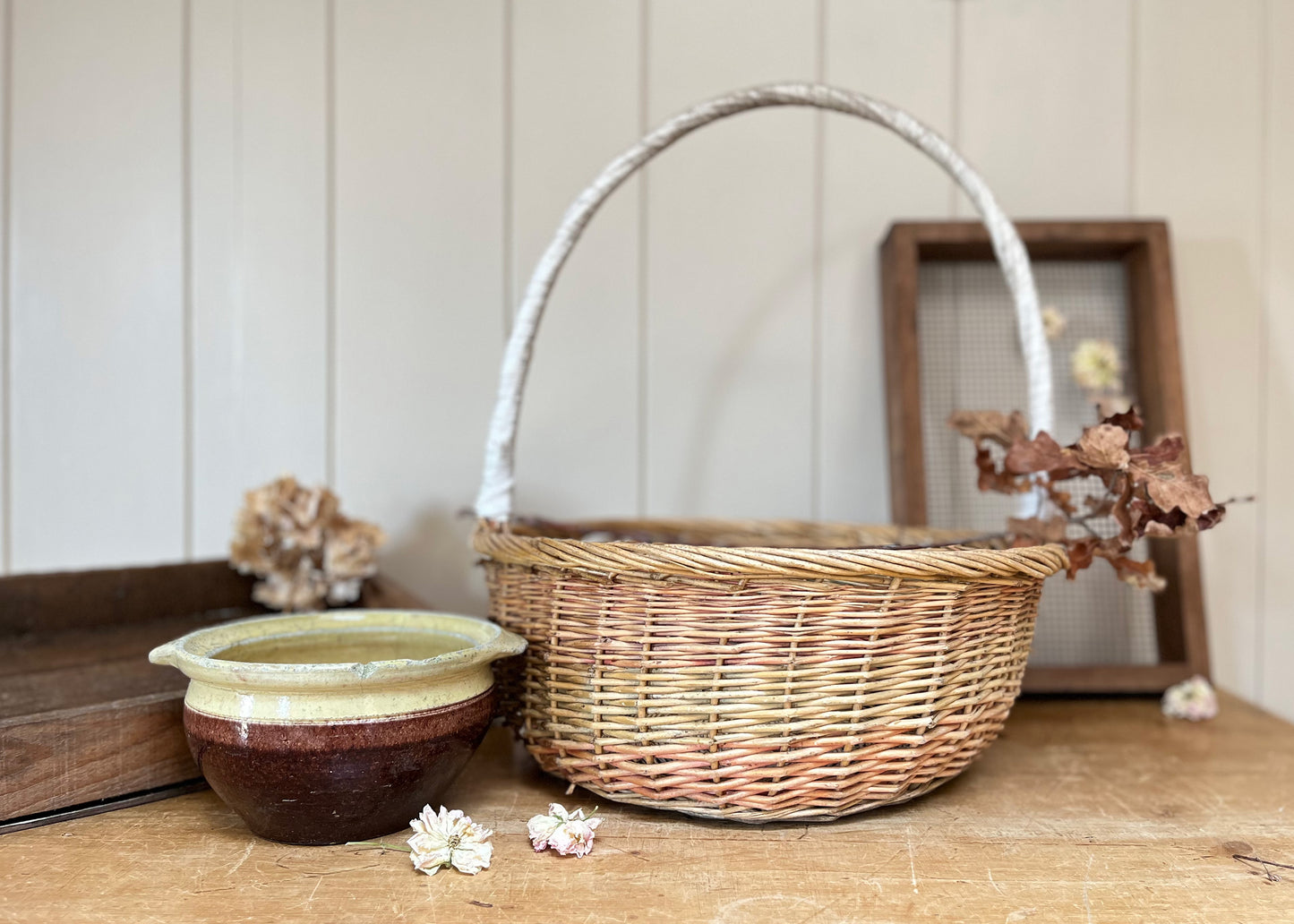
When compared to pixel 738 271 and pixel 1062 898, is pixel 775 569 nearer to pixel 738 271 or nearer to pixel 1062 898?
pixel 1062 898

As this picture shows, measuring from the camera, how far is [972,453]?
1.06m

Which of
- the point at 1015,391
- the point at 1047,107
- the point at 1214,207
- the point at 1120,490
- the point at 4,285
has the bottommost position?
the point at 1120,490

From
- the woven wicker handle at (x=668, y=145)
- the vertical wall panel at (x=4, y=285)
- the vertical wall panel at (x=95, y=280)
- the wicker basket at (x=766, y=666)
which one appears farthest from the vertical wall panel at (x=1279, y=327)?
the vertical wall panel at (x=4, y=285)

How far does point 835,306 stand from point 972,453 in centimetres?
24

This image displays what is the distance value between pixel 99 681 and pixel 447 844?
358 millimetres

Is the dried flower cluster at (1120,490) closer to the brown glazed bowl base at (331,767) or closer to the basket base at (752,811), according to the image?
the basket base at (752,811)

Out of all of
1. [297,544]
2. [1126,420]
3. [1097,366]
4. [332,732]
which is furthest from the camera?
[1097,366]

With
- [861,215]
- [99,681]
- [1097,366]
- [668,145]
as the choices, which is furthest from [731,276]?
[99,681]

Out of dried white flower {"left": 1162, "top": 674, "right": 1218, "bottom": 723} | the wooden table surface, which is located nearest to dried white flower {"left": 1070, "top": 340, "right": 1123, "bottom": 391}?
dried white flower {"left": 1162, "top": 674, "right": 1218, "bottom": 723}

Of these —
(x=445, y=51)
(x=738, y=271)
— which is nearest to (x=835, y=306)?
(x=738, y=271)

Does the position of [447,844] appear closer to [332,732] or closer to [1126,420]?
[332,732]

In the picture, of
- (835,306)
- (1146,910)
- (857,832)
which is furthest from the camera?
(835,306)

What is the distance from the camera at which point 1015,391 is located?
3.54ft

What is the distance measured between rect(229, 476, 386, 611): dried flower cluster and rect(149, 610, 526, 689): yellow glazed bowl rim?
0.22 meters
